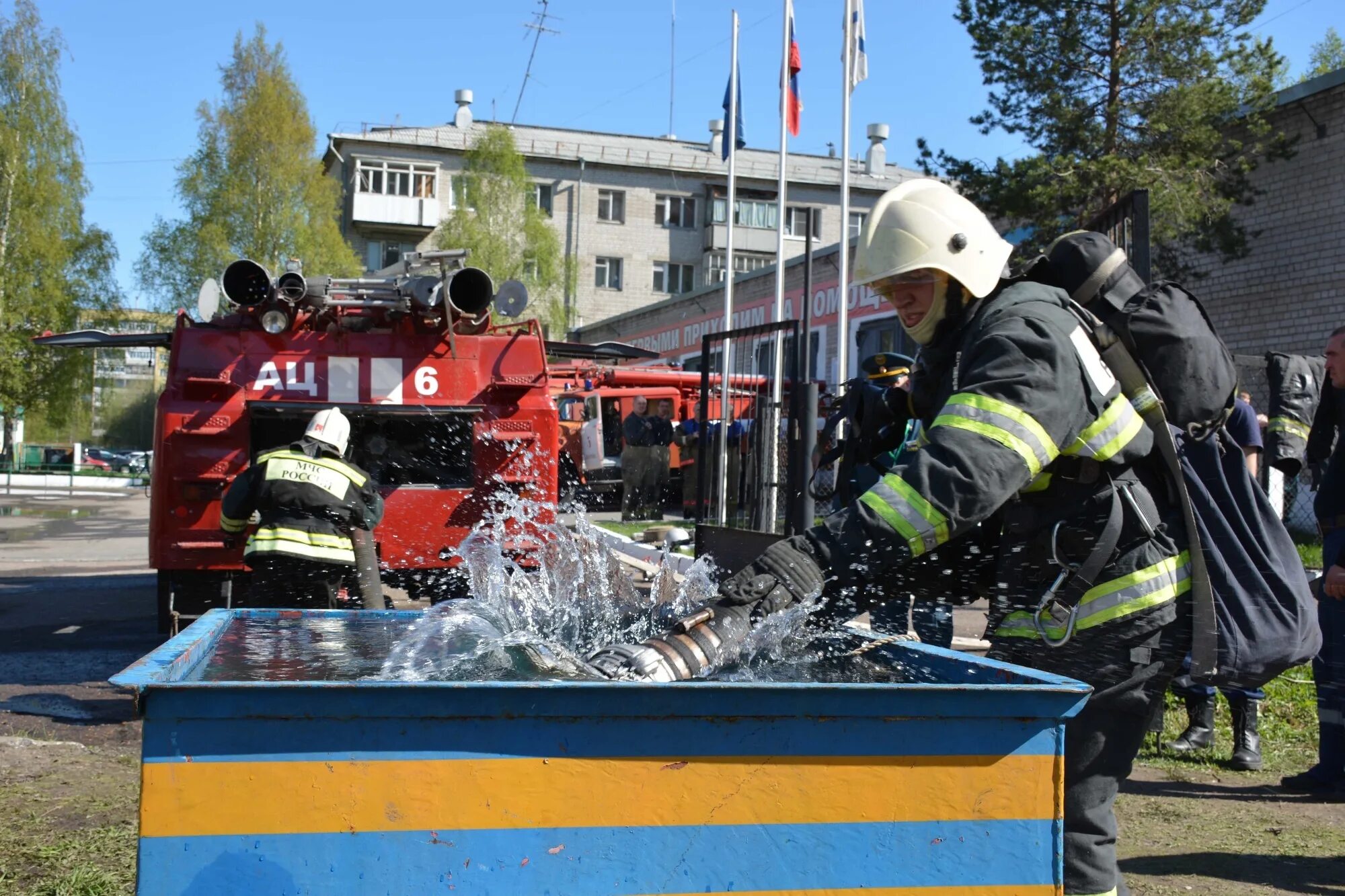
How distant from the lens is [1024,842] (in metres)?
2.14

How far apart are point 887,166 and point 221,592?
5208 centimetres

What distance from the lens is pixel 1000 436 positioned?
237 cm

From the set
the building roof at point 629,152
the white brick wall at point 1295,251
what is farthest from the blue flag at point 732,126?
the building roof at point 629,152

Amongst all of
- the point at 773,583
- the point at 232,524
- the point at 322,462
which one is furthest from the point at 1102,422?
the point at 232,524

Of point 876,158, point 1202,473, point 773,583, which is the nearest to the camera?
point 773,583

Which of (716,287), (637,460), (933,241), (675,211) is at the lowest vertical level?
(637,460)

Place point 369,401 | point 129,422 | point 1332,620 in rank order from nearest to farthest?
point 1332,620
point 369,401
point 129,422

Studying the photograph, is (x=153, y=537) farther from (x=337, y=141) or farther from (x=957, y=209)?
(x=337, y=141)

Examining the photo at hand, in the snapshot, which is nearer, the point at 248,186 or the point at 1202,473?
the point at 1202,473

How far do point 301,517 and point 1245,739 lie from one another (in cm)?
436

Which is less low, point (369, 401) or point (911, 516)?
point (369, 401)

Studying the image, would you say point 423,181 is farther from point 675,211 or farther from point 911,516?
point 911,516

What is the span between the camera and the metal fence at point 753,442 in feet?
27.5

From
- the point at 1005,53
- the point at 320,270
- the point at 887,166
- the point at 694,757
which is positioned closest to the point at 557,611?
the point at 694,757
